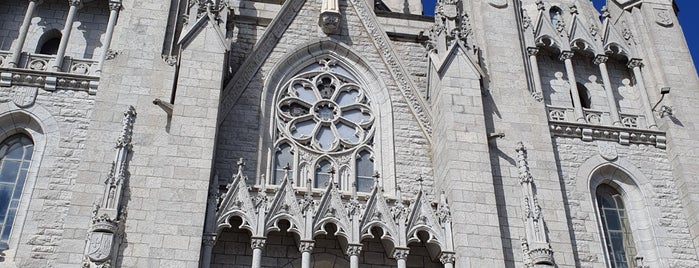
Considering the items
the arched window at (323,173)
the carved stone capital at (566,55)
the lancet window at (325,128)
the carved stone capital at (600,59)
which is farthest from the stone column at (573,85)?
the arched window at (323,173)

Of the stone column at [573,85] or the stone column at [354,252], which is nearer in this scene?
the stone column at [354,252]

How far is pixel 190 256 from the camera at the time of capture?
549 inches

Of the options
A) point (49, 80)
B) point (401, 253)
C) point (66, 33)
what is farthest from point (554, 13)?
point (49, 80)

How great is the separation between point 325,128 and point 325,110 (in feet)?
1.72

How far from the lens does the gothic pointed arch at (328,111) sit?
57.9ft

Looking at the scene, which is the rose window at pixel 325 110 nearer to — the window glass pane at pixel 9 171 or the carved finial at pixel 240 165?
the carved finial at pixel 240 165

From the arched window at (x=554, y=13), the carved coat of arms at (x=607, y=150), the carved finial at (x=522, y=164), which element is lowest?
the carved finial at (x=522, y=164)

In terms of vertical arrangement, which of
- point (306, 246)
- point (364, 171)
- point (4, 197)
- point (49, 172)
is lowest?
point (306, 246)

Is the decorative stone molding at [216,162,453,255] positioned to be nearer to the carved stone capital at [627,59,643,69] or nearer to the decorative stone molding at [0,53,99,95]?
the decorative stone molding at [0,53,99,95]

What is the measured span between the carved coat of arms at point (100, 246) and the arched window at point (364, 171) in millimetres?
5979

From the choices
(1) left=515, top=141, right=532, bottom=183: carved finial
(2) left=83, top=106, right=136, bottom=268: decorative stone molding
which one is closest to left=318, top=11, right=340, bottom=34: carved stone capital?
(1) left=515, top=141, right=532, bottom=183: carved finial

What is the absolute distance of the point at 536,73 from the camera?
64.4ft

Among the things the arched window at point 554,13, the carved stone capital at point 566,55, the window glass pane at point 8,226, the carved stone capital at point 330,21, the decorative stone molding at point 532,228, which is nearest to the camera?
the decorative stone molding at point 532,228

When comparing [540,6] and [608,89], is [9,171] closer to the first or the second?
[540,6]
